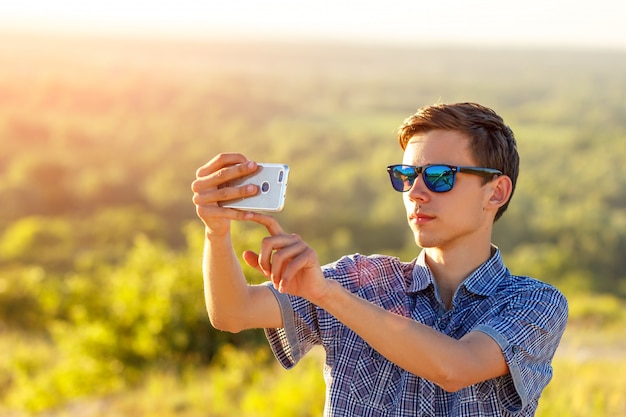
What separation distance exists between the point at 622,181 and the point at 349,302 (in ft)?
249

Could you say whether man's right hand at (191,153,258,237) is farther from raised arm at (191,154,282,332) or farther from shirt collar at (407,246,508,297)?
shirt collar at (407,246,508,297)

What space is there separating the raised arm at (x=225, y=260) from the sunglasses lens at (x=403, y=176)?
49 centimetres

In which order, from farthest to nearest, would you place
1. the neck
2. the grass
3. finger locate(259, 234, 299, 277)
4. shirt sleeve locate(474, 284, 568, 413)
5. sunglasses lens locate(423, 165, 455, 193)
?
the grass, the neck, sunglasses lens locate(423, 165, 455, 193), shirt sleeve locate(474, 284, 568, 413), finger locate(259, 234, 299, 277)

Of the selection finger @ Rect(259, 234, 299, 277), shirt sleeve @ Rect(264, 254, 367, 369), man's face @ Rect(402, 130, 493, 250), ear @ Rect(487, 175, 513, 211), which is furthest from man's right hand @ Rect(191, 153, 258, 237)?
ear @ Rect(487, 175, 513, 211)

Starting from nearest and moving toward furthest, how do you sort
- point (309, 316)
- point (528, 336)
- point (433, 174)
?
point (528, 336)
point (433, 174)
point (309, 316)

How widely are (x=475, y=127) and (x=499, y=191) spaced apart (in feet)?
0.72

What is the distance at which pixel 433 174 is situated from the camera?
222 centimetres

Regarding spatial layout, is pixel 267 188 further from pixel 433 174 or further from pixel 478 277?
pixel 478 277

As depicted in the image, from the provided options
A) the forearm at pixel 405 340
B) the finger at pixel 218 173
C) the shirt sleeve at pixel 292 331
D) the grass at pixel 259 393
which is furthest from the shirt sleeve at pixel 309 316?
the grass at pixel 259 393

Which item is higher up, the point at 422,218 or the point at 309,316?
the point at 422,218

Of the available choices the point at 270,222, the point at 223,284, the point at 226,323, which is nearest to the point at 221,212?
the point at 270,222

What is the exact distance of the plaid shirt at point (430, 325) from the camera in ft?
6.93

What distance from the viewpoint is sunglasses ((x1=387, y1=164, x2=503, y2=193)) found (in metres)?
2.22

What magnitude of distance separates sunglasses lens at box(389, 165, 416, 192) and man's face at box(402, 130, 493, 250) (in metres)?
0.02
